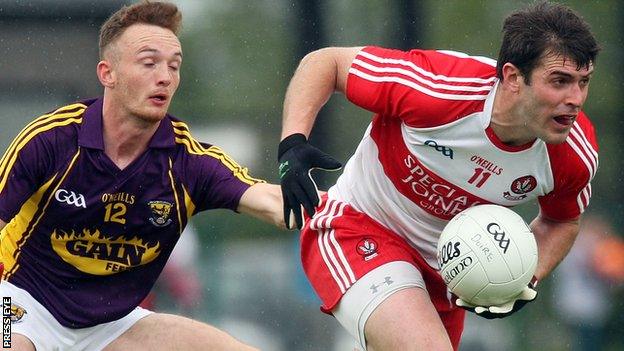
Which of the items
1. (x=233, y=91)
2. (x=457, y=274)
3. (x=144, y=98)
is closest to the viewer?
(x=457, y=274)

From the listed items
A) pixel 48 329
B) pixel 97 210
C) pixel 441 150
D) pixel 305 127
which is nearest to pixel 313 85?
pixel 305 127

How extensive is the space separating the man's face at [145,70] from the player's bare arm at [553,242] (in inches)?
66.0

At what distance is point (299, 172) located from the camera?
4.65 m

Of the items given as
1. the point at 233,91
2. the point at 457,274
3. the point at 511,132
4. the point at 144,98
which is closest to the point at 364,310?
the point at 457,274

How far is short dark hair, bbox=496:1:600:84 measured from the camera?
4758 mm

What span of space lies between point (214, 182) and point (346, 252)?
0.63 metres

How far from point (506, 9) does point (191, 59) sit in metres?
2.05

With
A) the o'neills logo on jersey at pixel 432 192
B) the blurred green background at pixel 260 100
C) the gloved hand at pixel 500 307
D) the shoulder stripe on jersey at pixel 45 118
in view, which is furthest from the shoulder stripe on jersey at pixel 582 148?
the blurred green background at pixel 260 100

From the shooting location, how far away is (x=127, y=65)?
5.29 metres

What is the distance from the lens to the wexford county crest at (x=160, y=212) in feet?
17.2

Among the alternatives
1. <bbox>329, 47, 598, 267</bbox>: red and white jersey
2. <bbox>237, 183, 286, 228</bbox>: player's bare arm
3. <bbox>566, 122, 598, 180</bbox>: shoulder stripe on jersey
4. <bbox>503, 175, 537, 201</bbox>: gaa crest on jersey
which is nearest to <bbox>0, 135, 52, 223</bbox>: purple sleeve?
<bbox>237, 183, 286, 228</bbox>: player's bare arm

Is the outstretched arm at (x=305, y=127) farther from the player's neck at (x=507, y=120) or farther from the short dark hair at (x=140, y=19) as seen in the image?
the short dark hair at (x=140, y=19)

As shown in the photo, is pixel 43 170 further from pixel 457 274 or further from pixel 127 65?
pixel 457 274

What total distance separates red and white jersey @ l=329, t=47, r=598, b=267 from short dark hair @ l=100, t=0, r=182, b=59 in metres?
0.95
